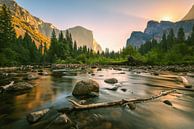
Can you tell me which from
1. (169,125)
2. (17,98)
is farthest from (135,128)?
(17,98)

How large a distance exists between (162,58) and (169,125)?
290 ft

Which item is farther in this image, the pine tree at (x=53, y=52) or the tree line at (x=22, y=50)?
the pine tree at (x=53, y=52)

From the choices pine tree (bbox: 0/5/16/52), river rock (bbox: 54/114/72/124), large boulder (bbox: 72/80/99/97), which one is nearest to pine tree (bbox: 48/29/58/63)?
pine tree (bbox: 0/5/16/52)

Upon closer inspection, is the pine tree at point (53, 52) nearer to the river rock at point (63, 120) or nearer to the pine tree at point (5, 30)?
the pine tree at point (5, 30)

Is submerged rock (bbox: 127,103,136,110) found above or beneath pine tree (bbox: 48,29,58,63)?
beneath

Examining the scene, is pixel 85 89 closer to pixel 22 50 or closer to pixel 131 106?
pixel 131 106

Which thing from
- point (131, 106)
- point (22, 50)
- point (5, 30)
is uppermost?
point (5, 30)

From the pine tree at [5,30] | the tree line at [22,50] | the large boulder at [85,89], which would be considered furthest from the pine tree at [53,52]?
the large boulder at [85,89]

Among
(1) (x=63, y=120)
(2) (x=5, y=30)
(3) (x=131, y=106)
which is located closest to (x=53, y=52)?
(2) (x=5, y=30)

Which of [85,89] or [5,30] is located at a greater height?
[5,30]

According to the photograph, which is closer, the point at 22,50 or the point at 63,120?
the point at 63,120

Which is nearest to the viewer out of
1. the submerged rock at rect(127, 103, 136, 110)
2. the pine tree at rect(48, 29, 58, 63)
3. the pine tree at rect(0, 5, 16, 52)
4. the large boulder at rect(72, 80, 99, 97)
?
the submerged rock at rect(127, 103, 136, 110)

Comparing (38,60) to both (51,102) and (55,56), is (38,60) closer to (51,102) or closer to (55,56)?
(55,56)

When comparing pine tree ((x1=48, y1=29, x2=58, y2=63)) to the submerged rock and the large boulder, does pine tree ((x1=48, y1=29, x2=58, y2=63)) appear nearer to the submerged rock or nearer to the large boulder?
the large boulder
